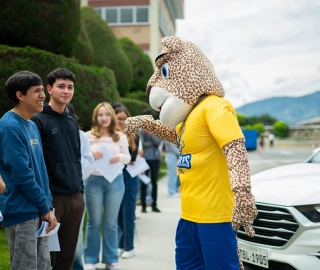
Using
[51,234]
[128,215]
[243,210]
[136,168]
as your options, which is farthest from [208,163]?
[136,168]

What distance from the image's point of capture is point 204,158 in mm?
3215

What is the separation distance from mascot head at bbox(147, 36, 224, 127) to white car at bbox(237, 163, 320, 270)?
1.30 metres

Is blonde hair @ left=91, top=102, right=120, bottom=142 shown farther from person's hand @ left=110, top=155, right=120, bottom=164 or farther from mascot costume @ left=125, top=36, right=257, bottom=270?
mascot costume @ left=125, top=36, right=257, bottom=270

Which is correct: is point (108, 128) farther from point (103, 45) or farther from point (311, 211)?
point (103, 45)

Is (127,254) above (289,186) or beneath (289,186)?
beneath

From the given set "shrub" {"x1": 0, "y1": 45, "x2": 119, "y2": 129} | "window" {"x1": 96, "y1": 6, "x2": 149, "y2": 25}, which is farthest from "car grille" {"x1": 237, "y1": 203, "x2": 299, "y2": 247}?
"window" {"x1": 96, "y1": 6, "x2": 149, "y2": 25}

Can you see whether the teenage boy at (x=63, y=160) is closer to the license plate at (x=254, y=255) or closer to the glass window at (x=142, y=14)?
the license plate at (x=254, y=255)

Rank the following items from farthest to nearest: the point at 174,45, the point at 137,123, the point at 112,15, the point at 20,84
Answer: the point at 112,15 < the point at 137,123 < the point at 174,45 < the point at 20,84

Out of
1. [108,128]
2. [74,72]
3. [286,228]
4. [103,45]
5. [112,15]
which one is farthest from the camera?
[112,15]

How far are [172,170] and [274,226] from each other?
7054 mm

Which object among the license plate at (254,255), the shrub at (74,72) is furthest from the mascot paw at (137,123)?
the shrub at (74,72)

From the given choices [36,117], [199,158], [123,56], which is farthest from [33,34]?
[123,56]

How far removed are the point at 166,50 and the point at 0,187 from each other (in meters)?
1.61

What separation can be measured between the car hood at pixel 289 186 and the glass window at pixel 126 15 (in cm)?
2808
